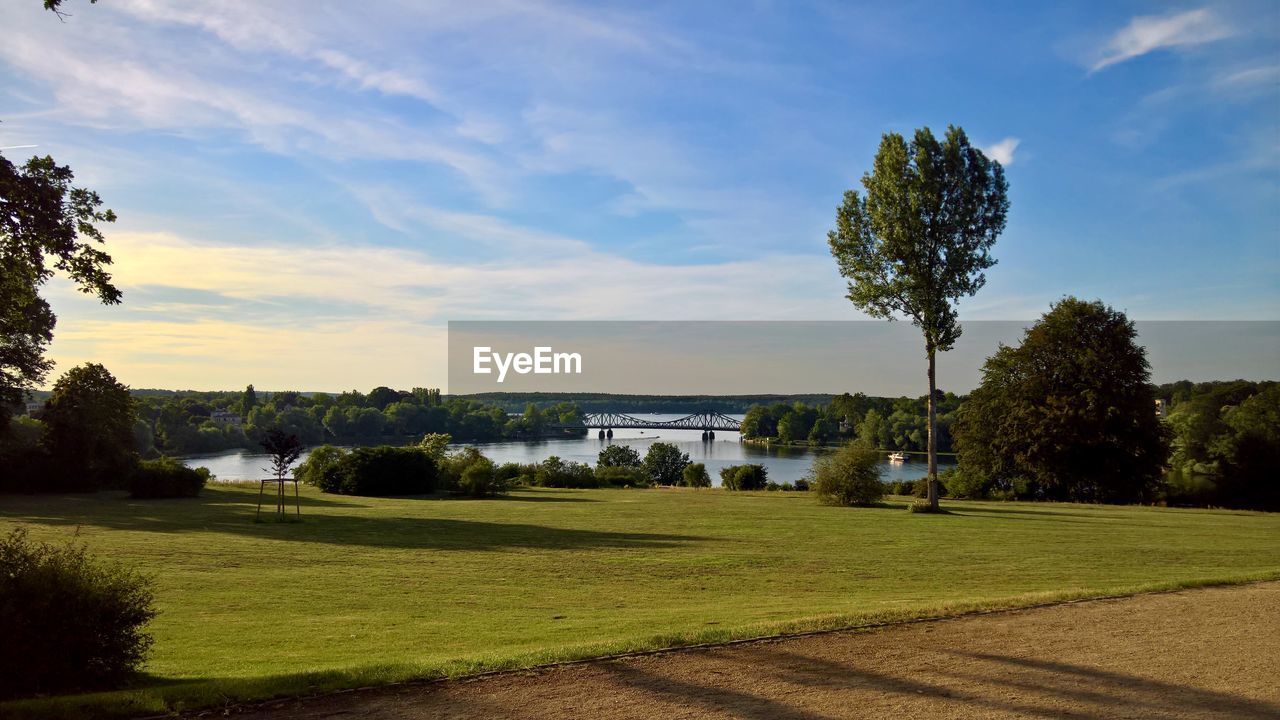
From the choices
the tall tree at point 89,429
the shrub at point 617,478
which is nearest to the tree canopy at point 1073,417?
the shrub at point 617,478

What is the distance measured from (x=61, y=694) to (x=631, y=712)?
15.7 ft

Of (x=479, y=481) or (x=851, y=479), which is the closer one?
(x=851, y=479)

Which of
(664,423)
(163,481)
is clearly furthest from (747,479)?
(664,423)

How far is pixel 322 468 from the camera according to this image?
41.2 meters

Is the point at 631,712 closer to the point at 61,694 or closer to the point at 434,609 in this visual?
the point at 61,694

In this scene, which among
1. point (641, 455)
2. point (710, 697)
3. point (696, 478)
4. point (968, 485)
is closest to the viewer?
point (710, 697)

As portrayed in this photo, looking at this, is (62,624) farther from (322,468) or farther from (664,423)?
(664,423)

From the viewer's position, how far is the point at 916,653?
7.78m

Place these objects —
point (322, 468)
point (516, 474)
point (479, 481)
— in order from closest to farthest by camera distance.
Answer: point (479, 481), point (322, 468), point (516, 474)

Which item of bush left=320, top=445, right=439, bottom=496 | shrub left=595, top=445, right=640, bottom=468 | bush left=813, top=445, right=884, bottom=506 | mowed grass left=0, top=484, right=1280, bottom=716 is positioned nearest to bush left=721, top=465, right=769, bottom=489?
bush left=813, top=445, right=884, bottom=506

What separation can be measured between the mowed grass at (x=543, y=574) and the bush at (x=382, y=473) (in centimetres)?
1030

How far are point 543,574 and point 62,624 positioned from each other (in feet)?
28.3

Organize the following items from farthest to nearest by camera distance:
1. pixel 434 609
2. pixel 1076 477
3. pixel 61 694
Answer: pixel 1076 477, pixel 434 609, pixel 61 694

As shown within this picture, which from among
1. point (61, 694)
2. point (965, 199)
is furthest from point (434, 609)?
point (965, 199)
